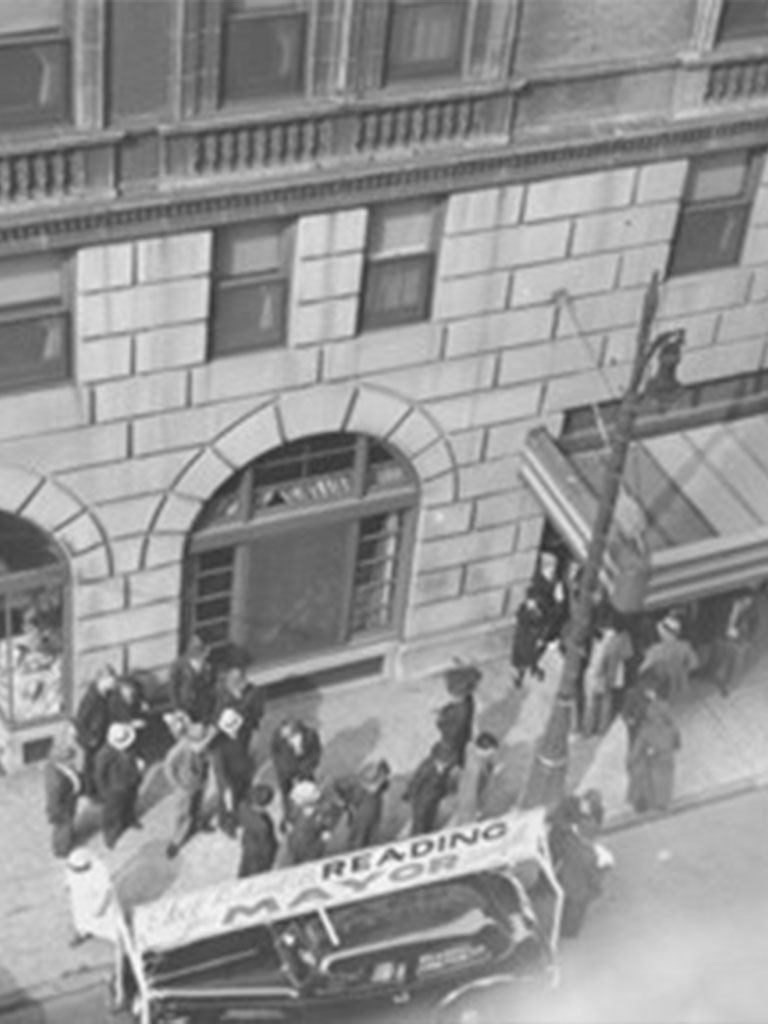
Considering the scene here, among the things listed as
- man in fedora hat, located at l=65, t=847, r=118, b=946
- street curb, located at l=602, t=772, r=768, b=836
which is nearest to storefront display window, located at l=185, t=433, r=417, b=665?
street curb, located at l=602, t=772, r=768, b=836

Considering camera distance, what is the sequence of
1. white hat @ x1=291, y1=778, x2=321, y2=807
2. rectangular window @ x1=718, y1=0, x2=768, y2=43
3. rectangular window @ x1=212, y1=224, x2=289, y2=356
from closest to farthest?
rectangular window @ x1=212, y1=224, x2=289, y2=356, white hat @ x1=291, y1=778, x2=321, y2=807, rectangular window @ x1=718, y1=0, x2=768, y2=43

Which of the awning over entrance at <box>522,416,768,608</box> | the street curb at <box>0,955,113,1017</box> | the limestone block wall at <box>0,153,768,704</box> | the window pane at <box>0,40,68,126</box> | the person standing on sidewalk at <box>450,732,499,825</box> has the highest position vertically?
the window pane at <box>0,40,68,126</box>

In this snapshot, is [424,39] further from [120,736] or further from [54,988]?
[54,988]

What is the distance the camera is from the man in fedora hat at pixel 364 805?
890 inches

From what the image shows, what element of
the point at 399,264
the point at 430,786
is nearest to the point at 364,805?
the point at 430,786

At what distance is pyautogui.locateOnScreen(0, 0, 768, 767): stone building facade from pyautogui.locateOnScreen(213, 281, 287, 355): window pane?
3 cm

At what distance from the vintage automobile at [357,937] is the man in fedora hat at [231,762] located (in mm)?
2325

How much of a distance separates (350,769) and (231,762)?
7.84 feet

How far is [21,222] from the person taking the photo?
2034 cm

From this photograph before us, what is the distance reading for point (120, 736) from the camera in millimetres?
22812

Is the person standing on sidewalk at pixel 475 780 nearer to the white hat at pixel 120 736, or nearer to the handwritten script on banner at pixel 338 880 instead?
the handwritten script on banner at pixel 338 880

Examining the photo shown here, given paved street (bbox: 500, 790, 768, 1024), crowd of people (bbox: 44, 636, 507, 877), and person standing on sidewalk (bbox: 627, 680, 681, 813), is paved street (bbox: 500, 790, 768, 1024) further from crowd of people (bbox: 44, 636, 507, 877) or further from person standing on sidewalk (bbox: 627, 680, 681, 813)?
crowd of people (bbox: 44, 636, 507, 877)

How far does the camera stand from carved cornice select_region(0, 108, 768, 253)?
2067 centimetres

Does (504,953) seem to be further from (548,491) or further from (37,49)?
(37,49)
